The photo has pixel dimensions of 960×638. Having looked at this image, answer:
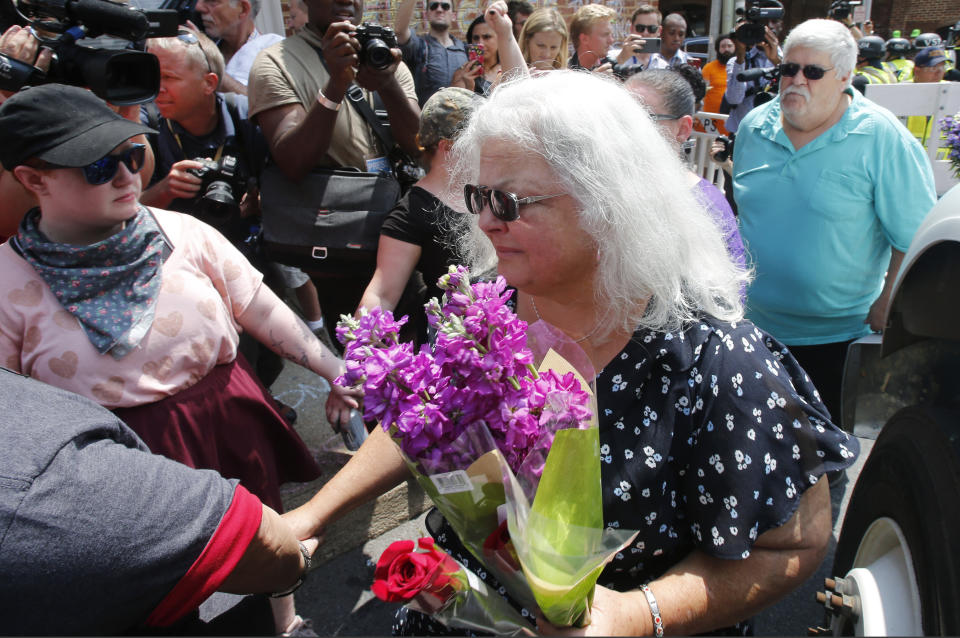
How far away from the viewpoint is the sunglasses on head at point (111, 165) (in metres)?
1.80

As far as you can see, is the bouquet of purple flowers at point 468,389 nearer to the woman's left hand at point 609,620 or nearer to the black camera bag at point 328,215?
the woman's left hand at point 609,620

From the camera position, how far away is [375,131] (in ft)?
9.93

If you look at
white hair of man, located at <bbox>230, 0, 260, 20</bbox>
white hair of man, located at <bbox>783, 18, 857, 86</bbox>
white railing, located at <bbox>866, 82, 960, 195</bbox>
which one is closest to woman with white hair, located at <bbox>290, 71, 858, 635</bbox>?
white hair of man, located at <bbox>783, 18, 857, 86</bbox>

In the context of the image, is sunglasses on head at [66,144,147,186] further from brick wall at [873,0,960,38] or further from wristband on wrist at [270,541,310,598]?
brick wall at [873,0,960,38]

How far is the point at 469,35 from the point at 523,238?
14.8ft

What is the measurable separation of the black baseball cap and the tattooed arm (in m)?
0.67


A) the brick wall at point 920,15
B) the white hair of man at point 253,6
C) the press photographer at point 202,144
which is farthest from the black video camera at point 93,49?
the brick wall at point 920,15

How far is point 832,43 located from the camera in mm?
2973

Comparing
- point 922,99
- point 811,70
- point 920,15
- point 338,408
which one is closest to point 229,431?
point 338,408

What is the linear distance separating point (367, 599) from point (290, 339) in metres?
1.30

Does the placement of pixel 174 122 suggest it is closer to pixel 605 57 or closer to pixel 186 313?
pixel 186 313

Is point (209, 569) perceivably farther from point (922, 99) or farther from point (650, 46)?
point (922, 99)

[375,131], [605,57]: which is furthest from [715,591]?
[605,57]

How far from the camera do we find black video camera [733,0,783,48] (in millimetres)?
5438
